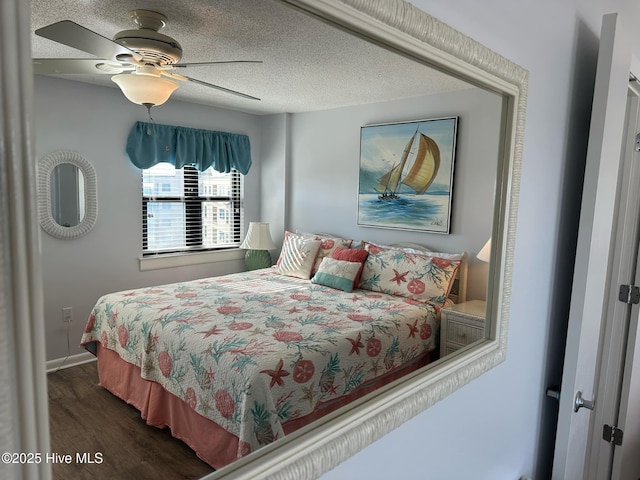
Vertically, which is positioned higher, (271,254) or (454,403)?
(271,254)

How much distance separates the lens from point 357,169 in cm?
161

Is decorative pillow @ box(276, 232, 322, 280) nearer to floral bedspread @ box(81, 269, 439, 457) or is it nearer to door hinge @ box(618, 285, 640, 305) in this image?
→ floral bedspread @ box(81, 269, 439, 457)

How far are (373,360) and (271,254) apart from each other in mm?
411

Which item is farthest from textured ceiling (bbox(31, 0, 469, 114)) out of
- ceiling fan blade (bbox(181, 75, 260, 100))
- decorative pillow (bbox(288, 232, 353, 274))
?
decorative pillow (bbox(288, 232, 353, 274))

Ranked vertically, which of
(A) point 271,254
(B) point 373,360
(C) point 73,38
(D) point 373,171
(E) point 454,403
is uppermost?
(C) point 73,38

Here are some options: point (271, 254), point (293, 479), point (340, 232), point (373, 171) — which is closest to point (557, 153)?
point (373, 171)

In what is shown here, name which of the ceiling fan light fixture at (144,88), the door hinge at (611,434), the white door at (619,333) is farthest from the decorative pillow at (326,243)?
the door hinge at (611,434)

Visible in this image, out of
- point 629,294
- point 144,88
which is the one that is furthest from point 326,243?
point 629,294

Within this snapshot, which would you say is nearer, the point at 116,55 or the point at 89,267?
the point at 89,267

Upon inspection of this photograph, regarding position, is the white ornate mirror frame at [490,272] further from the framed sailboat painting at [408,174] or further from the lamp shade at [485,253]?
the framed sailboat painting at [408,174]

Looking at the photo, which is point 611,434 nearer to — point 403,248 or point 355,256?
point 403,248

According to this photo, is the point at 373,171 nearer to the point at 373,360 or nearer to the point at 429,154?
the point at 429,154

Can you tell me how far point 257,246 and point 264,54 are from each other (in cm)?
50

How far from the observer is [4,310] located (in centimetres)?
45
